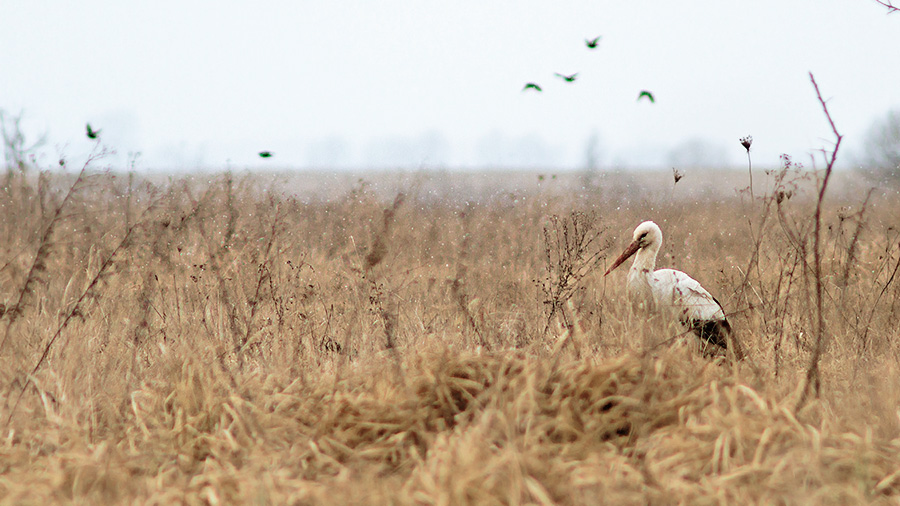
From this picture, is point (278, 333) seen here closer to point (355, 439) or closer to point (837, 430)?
point (355, 439)

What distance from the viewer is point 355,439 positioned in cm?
244

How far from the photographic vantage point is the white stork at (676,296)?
421 centimetres

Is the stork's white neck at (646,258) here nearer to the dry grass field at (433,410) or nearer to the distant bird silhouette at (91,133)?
the dry grass field at (433,410)

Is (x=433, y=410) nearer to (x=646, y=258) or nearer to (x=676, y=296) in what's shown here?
(x=676, y=296)

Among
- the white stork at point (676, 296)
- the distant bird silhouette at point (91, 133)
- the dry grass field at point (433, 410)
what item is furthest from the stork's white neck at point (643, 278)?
the distant bird silhouette at point (91, 133)

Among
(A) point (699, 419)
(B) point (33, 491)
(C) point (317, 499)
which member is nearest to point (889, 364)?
(A) point (699, 419)

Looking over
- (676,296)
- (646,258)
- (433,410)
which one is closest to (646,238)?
(646,258)

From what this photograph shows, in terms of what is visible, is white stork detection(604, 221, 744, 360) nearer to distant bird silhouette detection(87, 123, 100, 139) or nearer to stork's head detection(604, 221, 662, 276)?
stork's head detection(604, 221, 662, 276)

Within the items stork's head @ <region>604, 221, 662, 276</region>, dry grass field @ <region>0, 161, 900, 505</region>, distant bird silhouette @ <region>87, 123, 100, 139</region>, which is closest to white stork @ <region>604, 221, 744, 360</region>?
stork's head @ <region>604, 221, 662, 276</region>

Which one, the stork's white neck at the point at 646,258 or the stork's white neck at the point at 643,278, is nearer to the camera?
the stork's white neck at the point at 643,278

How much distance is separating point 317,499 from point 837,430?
6.31 feet

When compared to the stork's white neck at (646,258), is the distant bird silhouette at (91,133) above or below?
above

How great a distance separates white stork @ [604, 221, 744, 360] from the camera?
4.21 meters

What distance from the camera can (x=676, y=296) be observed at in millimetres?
4285
